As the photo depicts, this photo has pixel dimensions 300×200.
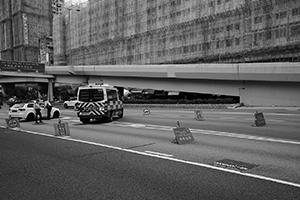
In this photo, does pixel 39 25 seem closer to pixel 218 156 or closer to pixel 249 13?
pixel 249 13

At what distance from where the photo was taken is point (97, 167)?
7.05 meters

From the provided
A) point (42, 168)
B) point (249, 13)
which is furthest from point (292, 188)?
point (249, 13)

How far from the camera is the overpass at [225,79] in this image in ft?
98.7

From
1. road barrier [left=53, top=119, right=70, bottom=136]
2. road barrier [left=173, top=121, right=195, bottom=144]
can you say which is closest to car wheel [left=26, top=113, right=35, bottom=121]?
road barrier [left=53, top=119, right=70, bottom=136]

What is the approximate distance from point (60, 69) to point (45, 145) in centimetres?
4362

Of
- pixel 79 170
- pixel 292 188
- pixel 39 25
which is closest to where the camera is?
pixel 292 188

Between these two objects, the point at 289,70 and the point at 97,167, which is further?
the point at 289,70

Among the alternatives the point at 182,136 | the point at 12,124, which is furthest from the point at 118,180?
the point at 12,124

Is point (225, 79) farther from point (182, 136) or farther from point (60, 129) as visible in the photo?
point (182, 136)

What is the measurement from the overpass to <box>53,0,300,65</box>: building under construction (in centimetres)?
682

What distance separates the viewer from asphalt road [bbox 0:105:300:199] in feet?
17.2

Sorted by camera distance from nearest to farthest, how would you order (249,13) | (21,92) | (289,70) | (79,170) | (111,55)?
(79,170) < (289,70) < (249,13) < (111,55) < (21,92)

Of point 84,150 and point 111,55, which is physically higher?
point 111,55

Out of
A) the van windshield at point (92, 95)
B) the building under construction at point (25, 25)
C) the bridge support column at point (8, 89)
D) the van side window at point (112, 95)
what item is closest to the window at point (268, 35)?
the van side window at point (112, 95)
